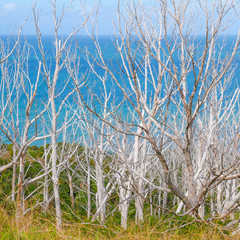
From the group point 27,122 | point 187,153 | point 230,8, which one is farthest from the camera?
point 27,122

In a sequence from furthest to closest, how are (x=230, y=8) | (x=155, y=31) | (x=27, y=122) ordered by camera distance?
1. (x=27, y=122)
2. (x=155, y=31)
3. (x=230, y=8)

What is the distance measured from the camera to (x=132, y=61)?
4285mm

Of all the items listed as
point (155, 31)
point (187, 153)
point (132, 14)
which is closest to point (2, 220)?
point (187, 153)

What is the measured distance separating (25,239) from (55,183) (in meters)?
2.63

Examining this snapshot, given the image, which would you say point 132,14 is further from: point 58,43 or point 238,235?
point 238,235

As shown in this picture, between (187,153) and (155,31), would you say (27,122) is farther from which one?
(187,153)

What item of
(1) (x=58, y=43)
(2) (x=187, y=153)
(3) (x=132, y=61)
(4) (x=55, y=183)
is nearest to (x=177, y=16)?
(3) (x=132, y=61)

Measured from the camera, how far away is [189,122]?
418cm

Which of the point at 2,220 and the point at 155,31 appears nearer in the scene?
the point at 2,220

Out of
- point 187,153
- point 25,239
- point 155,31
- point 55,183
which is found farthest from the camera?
point 55,183

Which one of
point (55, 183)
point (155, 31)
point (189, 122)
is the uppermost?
point (155, 31)

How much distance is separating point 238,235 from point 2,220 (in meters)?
2.88

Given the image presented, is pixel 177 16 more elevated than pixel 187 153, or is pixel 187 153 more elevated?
pixel 177 16

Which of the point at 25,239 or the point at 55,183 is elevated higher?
the point at 25,239
